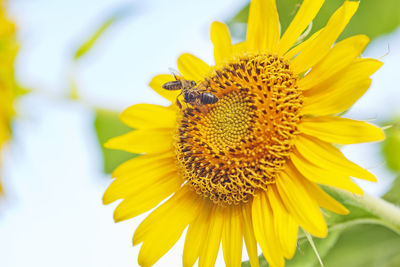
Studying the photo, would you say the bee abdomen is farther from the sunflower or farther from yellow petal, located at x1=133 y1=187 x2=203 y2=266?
yellow petal, located at x1=133 y1=187 x2=203 y2=266

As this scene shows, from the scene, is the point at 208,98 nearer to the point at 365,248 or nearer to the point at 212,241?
the point at 212,241

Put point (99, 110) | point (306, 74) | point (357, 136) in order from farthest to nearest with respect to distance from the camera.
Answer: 1. point (99, 110)
2. point (306, 74)
3. point (357, 136)

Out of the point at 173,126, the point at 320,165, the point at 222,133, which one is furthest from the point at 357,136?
the point at 173,126

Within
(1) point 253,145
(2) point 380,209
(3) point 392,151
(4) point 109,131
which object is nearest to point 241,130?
(1) point 253,145

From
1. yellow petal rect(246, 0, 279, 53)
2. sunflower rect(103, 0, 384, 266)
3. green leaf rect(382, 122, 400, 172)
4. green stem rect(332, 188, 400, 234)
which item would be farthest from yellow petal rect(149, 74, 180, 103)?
green leaf rect(382, 122, 400, 172)

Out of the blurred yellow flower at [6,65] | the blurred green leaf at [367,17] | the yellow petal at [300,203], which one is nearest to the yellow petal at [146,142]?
the yellow petal at [300,203]

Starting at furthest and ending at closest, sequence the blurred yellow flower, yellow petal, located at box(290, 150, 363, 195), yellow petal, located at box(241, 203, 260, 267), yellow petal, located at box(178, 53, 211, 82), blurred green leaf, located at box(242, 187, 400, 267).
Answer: the blurred yellow flower, yellow petal, located at box(178, 53, 211, 82), blurred green leaf, located at box(242, 187, 400, 267), yellow petal, located at box(241, 203, 260, 267), yellow petal, located at box(290, 150, 363, 195)

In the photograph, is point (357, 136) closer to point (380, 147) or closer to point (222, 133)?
point (222, 133)
